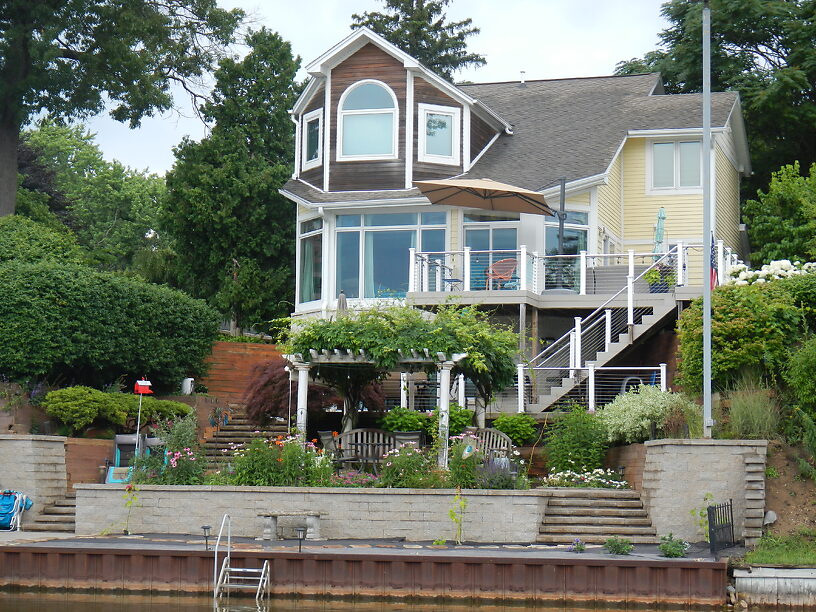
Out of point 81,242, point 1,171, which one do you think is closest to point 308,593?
point 1,171

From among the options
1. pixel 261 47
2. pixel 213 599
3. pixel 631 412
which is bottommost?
pixel 213 599

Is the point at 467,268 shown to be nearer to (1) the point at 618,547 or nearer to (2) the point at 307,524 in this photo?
(2) the point at 307,524

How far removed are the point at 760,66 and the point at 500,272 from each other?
16.5 m

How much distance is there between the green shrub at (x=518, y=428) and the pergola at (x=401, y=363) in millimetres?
2090

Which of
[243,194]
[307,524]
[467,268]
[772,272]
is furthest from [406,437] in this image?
[243,194]

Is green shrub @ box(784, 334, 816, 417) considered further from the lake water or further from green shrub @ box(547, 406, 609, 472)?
the lake water

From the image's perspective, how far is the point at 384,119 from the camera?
2998 cm

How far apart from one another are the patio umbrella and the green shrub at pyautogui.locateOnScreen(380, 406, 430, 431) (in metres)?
5.93

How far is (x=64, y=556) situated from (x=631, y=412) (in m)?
9.97

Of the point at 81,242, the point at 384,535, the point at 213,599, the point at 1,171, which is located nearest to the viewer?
the point at 213,599

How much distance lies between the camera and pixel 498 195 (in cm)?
2684

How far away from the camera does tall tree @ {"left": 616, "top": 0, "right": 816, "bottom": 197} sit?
117 feet

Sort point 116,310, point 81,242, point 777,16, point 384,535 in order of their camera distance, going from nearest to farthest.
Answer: point 384,535 → point 116,310 → point 777,16 → point 81,242

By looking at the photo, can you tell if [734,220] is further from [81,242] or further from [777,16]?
[81,242]
